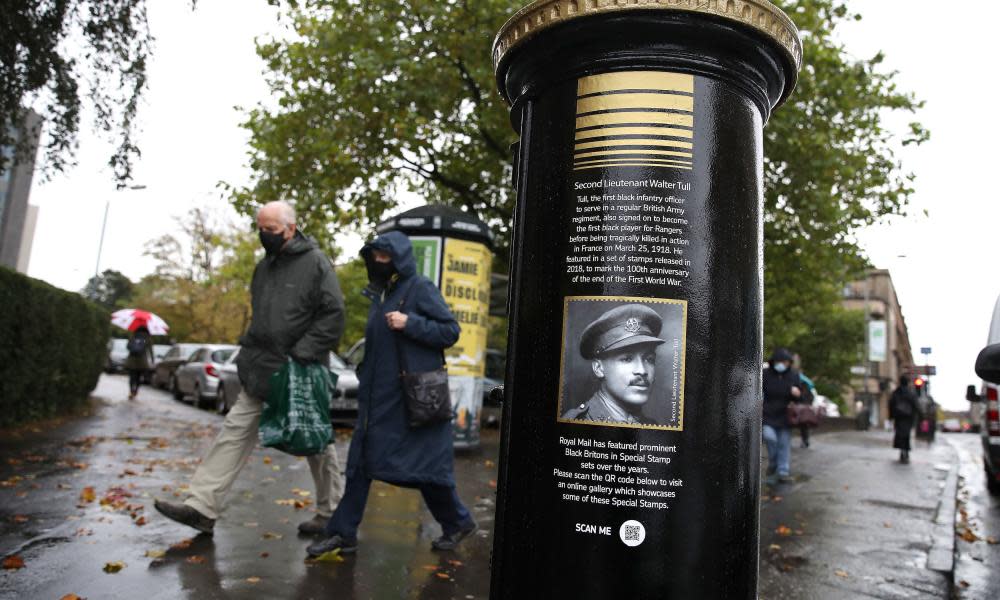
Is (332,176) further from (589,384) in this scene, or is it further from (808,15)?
(589,384)

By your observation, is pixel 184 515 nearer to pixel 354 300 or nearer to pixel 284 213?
pixel 284 213

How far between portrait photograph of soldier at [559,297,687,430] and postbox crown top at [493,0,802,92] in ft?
2.63

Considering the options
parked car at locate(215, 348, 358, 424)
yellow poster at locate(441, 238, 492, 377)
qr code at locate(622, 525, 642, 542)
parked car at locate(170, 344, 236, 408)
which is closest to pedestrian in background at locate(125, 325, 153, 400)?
parked car at locate(170, 344, 236, 408)

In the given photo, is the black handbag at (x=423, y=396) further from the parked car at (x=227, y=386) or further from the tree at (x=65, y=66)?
the parked car at (x=227, y=386)

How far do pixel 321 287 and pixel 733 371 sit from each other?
3.55 metres

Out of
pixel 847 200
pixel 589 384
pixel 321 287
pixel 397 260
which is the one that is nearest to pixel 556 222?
pixel 589 384

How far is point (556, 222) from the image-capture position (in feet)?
7.60

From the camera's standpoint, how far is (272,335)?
5117mm

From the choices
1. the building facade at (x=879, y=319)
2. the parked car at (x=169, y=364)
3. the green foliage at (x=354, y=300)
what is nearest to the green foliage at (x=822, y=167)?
the parked car at (x=169, y=364)

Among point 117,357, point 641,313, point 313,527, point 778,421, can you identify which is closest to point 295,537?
point 313,527

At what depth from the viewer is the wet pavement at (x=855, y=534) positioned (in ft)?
16.6

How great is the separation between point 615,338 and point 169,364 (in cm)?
2486

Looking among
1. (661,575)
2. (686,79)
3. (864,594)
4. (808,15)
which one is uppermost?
(808,15)

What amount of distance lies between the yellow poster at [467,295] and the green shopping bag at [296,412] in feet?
18.2
